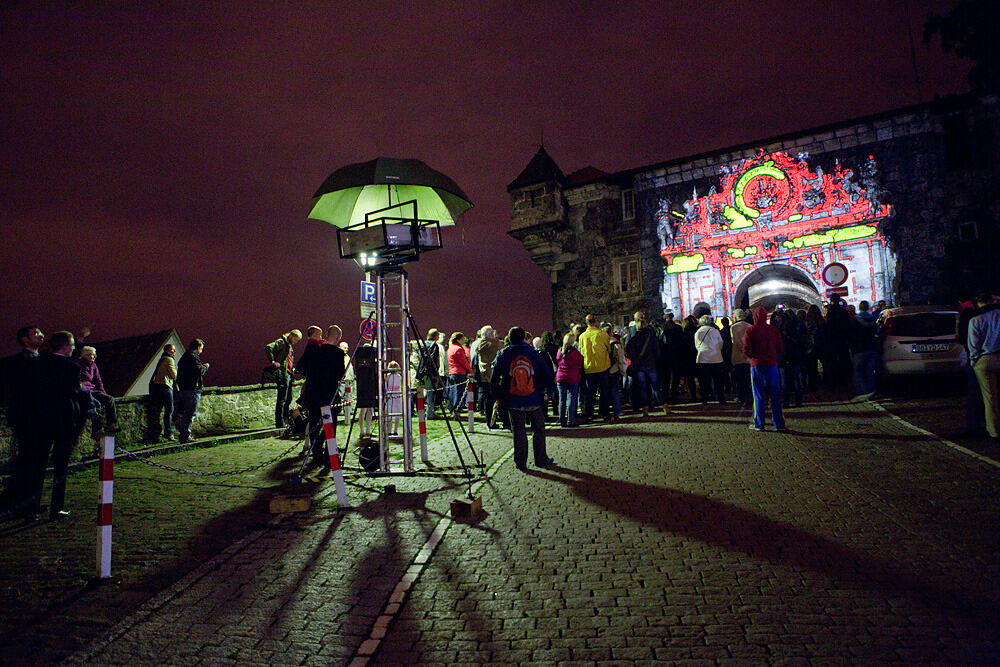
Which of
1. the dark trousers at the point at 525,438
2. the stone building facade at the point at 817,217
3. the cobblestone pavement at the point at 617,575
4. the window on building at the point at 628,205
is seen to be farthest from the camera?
the window on building at the point at 628,205

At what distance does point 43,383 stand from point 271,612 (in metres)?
A: 4.49

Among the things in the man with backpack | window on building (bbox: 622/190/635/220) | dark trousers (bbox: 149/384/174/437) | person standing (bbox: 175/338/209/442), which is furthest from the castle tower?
the man with backpack

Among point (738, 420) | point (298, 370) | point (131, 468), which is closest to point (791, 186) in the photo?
point (738, 420)

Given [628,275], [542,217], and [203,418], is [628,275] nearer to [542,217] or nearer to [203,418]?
[542,217]

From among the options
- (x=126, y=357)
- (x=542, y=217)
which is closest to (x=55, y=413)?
(x=126, y=357)

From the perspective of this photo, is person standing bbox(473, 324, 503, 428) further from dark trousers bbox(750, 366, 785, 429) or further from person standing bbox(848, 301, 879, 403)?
person standing bbox(848, 301, 879, 403)

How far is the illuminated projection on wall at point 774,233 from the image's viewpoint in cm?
2480

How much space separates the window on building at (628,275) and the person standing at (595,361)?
20.6m

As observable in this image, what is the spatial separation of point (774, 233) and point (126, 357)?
32434 mm

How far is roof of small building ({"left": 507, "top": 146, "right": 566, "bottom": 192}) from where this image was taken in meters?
34.3

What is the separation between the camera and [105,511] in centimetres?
446

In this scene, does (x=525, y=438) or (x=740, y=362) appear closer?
(x=525, y=438)

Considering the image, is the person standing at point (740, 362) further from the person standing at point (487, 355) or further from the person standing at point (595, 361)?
the person standing at point (487, 355)

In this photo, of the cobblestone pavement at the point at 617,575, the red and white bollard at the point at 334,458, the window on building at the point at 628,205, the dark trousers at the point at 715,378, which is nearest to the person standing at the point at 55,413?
the cobblestone pavement at the point at 617,575
